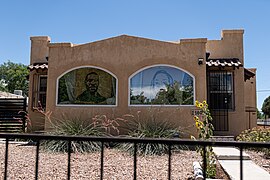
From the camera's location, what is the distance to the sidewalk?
584 cm

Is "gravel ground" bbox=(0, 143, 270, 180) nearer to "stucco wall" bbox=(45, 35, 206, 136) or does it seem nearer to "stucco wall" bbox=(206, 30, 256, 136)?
"stucco wall" bbox=(45, 35, 206, 136)

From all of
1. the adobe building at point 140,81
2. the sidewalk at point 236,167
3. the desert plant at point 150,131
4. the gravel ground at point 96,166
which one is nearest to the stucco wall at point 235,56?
the adobe building at point 140,81

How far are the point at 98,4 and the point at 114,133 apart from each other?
488 cm

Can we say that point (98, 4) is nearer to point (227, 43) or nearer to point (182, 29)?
point (182, 29)

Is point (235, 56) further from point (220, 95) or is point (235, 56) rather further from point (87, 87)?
point (87, 87)

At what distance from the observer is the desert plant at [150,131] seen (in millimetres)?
8250

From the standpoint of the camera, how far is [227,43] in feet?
41.8

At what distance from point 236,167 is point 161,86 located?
4587mm

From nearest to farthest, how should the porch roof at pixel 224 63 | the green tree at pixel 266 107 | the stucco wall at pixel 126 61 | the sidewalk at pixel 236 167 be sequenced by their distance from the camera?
the sidewalk at pixel 236 167 → the stucco wall at pixel 126 61 → the porch roof at pixel 224 63 → the green tree at pixel 266 107

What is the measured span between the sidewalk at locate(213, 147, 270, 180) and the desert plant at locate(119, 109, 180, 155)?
1618 millimetres

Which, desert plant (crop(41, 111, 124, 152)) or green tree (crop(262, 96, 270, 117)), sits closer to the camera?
desert plant (crop(41, 111, 124, 152))

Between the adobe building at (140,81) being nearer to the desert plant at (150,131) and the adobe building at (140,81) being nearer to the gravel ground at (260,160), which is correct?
the desert plant at (150,131)

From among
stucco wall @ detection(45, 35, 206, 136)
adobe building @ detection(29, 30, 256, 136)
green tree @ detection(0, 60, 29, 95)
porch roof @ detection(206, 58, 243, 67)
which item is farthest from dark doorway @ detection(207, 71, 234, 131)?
green tree @ detection(0, 60, 29, 95)

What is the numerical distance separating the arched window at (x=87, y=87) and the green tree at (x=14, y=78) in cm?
3603
